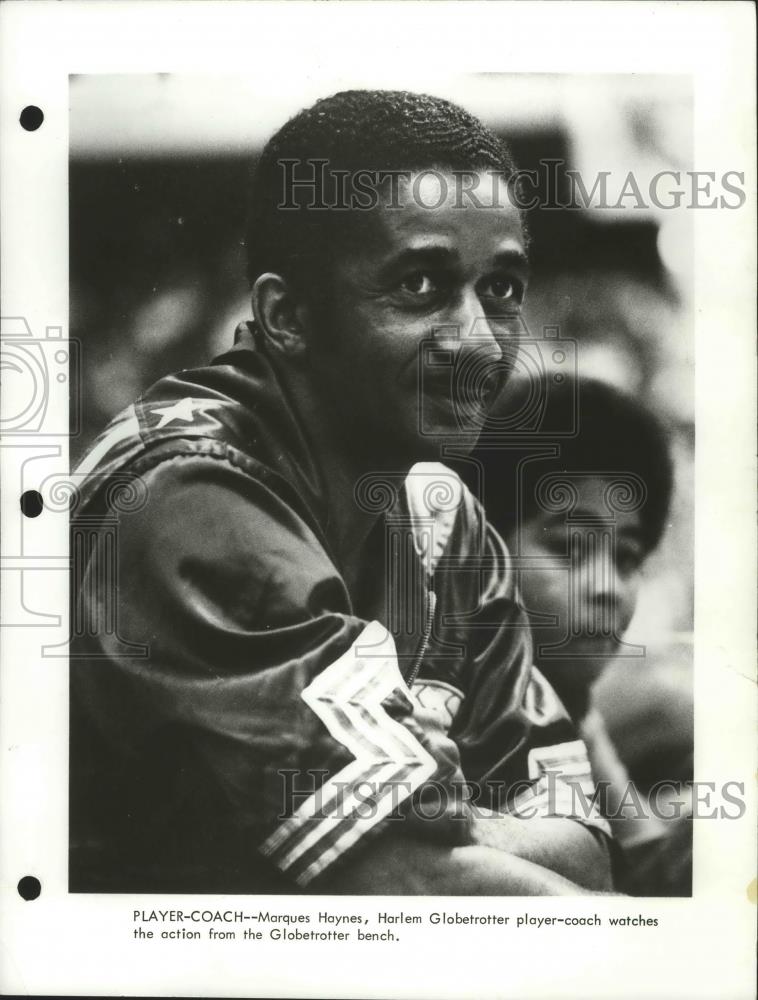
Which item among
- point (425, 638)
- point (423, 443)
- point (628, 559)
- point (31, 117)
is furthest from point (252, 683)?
point (31, 117)

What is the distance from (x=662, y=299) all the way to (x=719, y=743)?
0.51 m

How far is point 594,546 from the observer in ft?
3.44

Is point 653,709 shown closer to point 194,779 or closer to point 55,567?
point 194,779

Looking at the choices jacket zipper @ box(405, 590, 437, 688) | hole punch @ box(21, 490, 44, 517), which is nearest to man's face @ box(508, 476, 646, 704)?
jacket zipper @ box(405, 590, 437, 688)

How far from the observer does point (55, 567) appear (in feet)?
3.45

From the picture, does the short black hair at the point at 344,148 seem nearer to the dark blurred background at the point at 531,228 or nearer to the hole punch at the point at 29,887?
the dark blurred background at the point at 531,228

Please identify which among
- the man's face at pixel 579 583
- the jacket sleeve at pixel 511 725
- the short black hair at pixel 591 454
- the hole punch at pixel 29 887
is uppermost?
the short black hair at pixel 591 454

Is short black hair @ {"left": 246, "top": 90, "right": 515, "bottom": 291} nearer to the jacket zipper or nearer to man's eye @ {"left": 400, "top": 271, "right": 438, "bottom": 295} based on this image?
man's eye @ {"left": 400, "top": 271, "right": 438, "bottom": 295}

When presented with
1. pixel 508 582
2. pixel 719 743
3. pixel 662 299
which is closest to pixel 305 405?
pixel 508 582

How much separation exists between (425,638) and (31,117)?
0.74 metres

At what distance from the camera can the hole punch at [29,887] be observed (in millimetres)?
1043

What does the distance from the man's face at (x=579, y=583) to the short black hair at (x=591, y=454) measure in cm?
2

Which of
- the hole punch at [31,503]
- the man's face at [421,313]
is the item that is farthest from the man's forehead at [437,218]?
the hole punch at [31,503]

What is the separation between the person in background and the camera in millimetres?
1042
